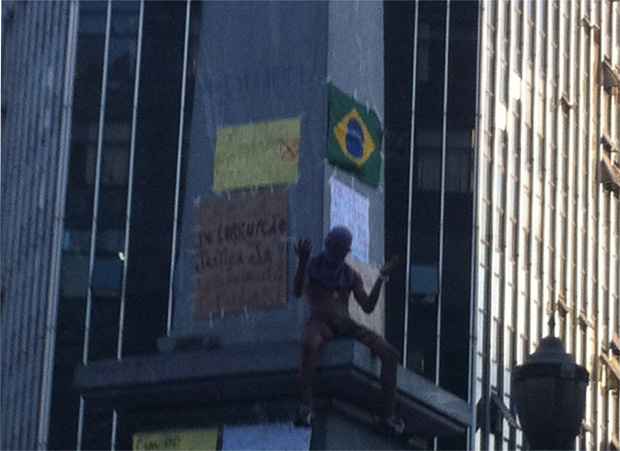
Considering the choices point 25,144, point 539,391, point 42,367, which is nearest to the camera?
point 539,391

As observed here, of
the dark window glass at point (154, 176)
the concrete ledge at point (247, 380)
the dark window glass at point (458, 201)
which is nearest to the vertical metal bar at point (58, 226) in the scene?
the dark window glass at point (154, 176)

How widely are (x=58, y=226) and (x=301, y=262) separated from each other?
45.4 meters

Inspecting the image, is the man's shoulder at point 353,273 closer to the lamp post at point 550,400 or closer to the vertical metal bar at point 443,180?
the lamp post at point 550,400

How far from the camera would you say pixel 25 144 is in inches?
2825

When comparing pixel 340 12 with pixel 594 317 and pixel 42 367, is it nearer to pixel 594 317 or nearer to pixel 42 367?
pixel 42 367

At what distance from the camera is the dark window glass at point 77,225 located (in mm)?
65312

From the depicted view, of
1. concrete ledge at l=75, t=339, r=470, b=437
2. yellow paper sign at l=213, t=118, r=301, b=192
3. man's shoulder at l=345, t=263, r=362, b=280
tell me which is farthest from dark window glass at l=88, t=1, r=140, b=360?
man's shoulder at l=345, t=263, r=362, b=280

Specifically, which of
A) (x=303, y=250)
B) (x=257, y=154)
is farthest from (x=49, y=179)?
(x=303, y=250)

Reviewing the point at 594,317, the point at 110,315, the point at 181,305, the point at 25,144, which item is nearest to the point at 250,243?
the point at 181,305

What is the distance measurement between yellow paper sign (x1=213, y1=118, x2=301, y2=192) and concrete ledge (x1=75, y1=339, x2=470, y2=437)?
1.72 metres

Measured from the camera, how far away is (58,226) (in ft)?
221

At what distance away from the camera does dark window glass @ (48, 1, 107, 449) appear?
65.3 m

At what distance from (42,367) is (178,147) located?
6.84 m

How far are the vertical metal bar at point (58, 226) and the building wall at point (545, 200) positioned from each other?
436 inches
